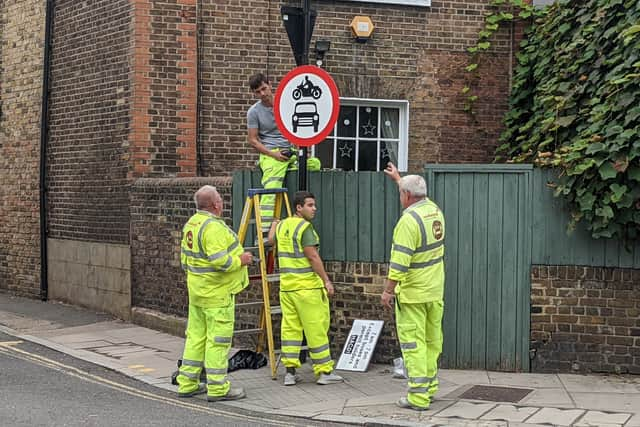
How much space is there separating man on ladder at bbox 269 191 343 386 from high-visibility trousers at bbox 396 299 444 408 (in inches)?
41.8

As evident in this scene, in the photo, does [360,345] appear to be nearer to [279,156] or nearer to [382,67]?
[279,156]

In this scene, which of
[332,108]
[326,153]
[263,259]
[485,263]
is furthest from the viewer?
[326,153]

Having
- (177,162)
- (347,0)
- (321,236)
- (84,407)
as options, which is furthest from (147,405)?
(347,0)

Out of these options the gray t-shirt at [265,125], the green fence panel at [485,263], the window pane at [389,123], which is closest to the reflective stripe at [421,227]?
the green fence panel at [485,263]

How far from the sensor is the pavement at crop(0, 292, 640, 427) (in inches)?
310

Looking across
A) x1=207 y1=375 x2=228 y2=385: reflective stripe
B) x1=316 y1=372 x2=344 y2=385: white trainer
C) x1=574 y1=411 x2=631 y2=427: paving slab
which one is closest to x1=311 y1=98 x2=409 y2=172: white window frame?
x1=316 y1=372 x2=344 y2=385: white trainer

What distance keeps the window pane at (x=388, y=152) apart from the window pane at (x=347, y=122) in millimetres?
490

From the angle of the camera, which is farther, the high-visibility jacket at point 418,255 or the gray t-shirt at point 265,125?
the gray t-shirt at point 265,125

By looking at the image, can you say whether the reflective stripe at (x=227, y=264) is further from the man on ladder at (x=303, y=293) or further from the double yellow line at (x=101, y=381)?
the double yellow line at (x=101, y=381)

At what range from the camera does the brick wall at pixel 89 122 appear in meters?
13.0

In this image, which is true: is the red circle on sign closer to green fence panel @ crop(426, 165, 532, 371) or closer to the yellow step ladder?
the yellow step ladder

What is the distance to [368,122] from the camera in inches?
543

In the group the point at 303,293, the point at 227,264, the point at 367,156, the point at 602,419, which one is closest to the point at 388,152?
the point at 367,156

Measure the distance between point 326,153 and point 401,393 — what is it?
5.45 metres
